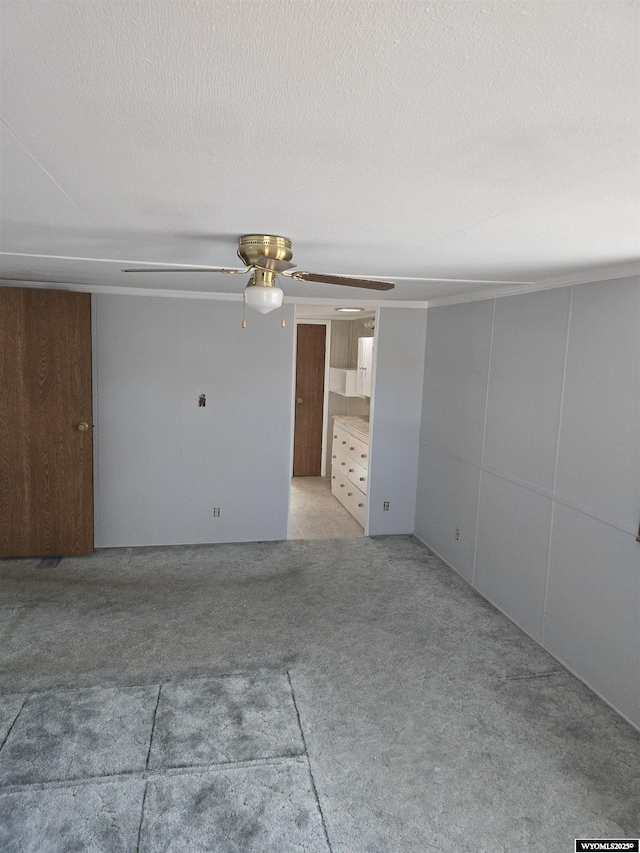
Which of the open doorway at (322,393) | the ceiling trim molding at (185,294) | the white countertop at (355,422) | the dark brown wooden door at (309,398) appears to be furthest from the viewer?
the dark brown wooden door at (309,398)

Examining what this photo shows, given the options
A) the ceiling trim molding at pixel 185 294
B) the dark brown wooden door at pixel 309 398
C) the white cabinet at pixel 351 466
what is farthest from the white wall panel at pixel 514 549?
the dark brown wooden door at pixel 309 398

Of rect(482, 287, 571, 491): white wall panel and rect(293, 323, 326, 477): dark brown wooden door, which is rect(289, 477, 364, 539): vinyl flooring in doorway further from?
rect(482, 287, 571, 491): white wall panel

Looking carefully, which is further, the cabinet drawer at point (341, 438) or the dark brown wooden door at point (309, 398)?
the dark brown wooden door at point (309, 398)

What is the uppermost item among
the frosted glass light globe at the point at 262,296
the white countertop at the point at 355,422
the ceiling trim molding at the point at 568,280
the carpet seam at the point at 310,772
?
the ceiling trim molding at the point at 568,280

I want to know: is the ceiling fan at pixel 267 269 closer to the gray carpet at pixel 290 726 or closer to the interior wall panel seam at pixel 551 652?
the gray carpet at pixel 290 726

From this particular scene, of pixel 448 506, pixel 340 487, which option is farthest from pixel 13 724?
pixel 340 487

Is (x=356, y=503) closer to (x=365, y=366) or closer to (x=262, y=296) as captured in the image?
(x=365, y=366)

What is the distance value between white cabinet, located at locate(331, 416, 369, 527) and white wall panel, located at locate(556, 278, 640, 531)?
253 cm

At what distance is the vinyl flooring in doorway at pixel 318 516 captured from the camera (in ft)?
18.9

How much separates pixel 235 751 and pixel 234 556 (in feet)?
8.16

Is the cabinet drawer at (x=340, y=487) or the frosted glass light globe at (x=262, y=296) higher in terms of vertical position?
the frosted glass light globe at (x=262, y=296)

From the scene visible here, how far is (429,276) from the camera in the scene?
355 centimetres

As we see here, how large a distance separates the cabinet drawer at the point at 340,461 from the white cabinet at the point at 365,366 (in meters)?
0.75

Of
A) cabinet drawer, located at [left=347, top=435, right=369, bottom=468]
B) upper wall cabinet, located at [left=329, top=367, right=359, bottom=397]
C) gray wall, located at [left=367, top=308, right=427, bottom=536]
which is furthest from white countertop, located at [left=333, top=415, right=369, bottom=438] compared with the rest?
gray wall, located at [left=367, top=308, right=427, bottom=536]
